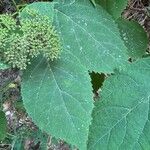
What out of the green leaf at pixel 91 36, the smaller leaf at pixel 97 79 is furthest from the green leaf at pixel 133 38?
the green leaf at pixel 91 36

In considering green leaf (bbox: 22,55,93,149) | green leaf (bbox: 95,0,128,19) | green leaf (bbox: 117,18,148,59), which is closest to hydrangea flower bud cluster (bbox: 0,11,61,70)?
green leaf (bbox: 22,55,93,149)

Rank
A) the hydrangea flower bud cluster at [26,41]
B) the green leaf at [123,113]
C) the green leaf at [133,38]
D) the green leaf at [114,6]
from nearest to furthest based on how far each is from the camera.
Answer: the hydrangea flower bud cluster at [26,41], the green leaf at [123,113], the green leaf at [114,6], the green leaf at [133,38]

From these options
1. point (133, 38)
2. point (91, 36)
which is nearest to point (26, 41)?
point (91, 36)

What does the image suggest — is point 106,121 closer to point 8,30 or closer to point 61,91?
point 61,91

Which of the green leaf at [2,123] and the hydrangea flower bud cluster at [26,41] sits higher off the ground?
the hydrangea flower bud cluster at [26,41]

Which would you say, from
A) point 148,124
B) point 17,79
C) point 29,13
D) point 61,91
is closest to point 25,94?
point 61,91

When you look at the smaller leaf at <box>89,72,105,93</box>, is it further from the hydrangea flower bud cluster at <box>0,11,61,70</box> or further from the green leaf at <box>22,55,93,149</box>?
the hydrangea flower bud cluster at <box>0,11,61,70</box>

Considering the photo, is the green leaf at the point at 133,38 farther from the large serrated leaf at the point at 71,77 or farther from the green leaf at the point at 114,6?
the large serrated leaf at the point at 71,77

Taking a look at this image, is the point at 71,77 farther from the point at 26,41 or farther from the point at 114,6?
the point at 114,6

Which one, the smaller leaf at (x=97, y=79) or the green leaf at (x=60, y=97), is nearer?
the green leaf at (x=60, y=97)
